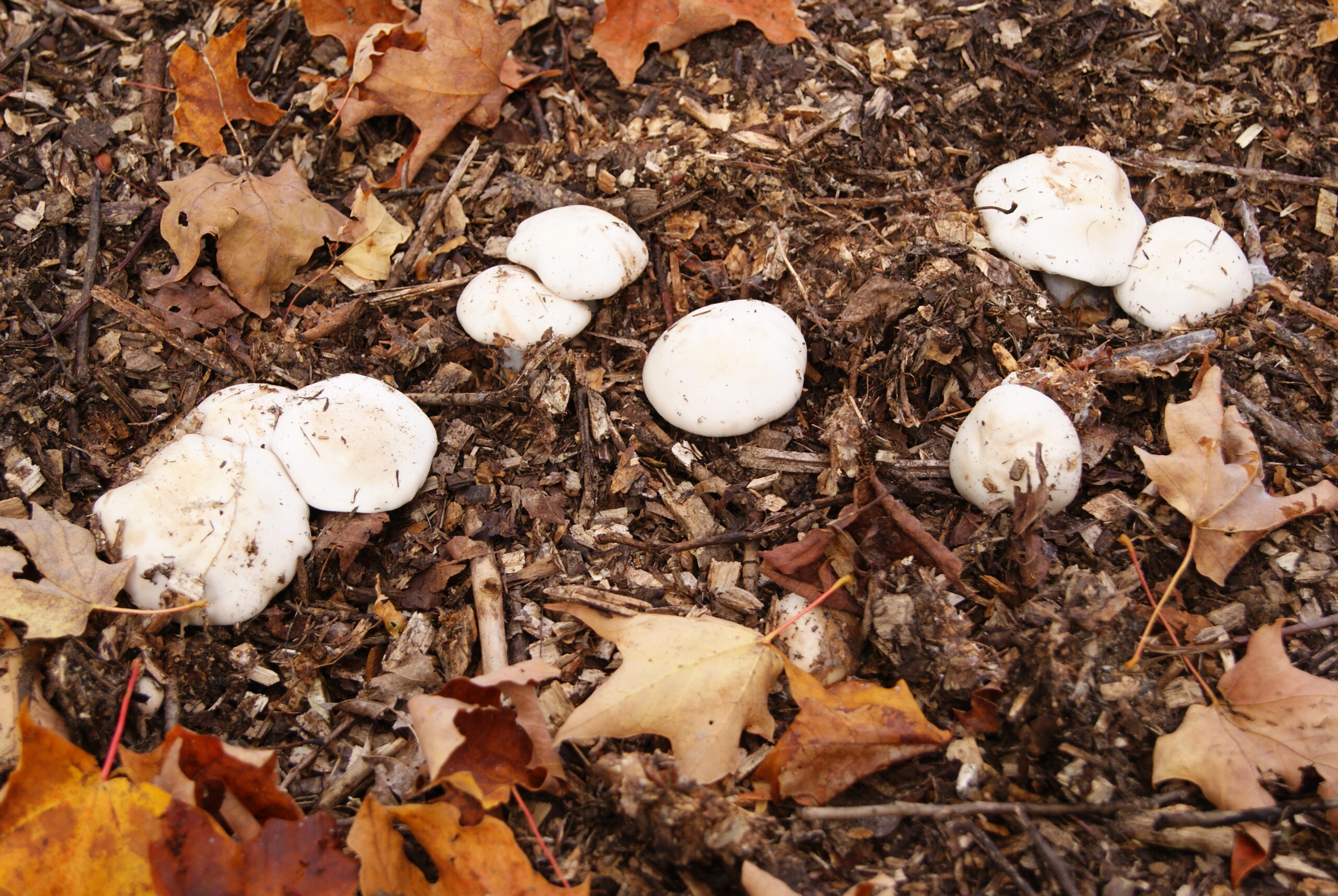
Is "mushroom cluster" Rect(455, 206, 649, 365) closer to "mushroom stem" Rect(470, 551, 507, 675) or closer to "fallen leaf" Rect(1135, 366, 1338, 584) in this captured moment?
"mushroom stem" Rect(470, 551, 507, 675)

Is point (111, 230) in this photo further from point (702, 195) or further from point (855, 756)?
point (855, 756)

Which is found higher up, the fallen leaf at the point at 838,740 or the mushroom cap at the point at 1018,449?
the mushroom cap at the point at 1018,449

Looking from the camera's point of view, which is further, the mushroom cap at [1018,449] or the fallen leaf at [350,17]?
the fallen leaf at [350,17]

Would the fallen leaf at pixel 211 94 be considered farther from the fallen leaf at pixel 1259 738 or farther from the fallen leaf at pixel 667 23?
the fallen leaf at pixel 1259 738

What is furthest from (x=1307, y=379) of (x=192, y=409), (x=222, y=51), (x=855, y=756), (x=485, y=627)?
(x=222, y=51)

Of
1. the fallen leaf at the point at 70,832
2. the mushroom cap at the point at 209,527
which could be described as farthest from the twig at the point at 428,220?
the fallen leaf at the point at 70,832

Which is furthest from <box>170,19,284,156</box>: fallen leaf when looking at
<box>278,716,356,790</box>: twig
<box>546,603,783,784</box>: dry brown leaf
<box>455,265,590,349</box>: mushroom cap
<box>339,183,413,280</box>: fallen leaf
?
<box>546,603,783,784</box>: dry brown leaf
